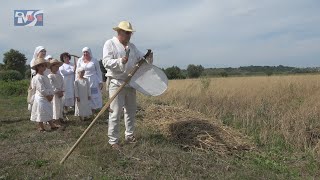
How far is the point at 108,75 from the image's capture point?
6262 millimetres

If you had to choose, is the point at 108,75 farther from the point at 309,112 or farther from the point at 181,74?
the point at 181,74

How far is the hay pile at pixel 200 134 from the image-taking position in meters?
6.07

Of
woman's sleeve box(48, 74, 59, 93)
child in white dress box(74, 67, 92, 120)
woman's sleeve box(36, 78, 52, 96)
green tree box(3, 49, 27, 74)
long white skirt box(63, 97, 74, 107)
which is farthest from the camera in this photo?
green tree box(3, 49, 27, 74)

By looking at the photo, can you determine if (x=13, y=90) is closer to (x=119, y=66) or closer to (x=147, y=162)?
(x=119, y=66)

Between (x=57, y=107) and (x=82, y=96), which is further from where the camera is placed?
(x=82, y=96)

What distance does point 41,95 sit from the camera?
26.9 feet

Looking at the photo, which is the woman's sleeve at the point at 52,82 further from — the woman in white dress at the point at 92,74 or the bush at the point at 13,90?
the bush at the point at 13,90

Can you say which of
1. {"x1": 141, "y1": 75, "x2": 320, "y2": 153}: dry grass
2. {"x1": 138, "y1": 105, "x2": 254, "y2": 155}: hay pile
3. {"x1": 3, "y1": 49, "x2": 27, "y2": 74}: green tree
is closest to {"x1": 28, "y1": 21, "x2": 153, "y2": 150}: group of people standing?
{"x1": 138, "y1": 105, "x2": 254, "y2": 155}: hay pile

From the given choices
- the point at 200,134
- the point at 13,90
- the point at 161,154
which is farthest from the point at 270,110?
the point at 13,90

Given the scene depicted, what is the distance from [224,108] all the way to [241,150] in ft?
10.5

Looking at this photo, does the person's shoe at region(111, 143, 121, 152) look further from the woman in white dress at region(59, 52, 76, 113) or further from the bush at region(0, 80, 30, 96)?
the bush at region(0, 80, 30, 96)

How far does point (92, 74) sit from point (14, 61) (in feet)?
138

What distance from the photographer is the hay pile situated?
6066mm

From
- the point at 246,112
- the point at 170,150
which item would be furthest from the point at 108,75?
the point at 246,112
